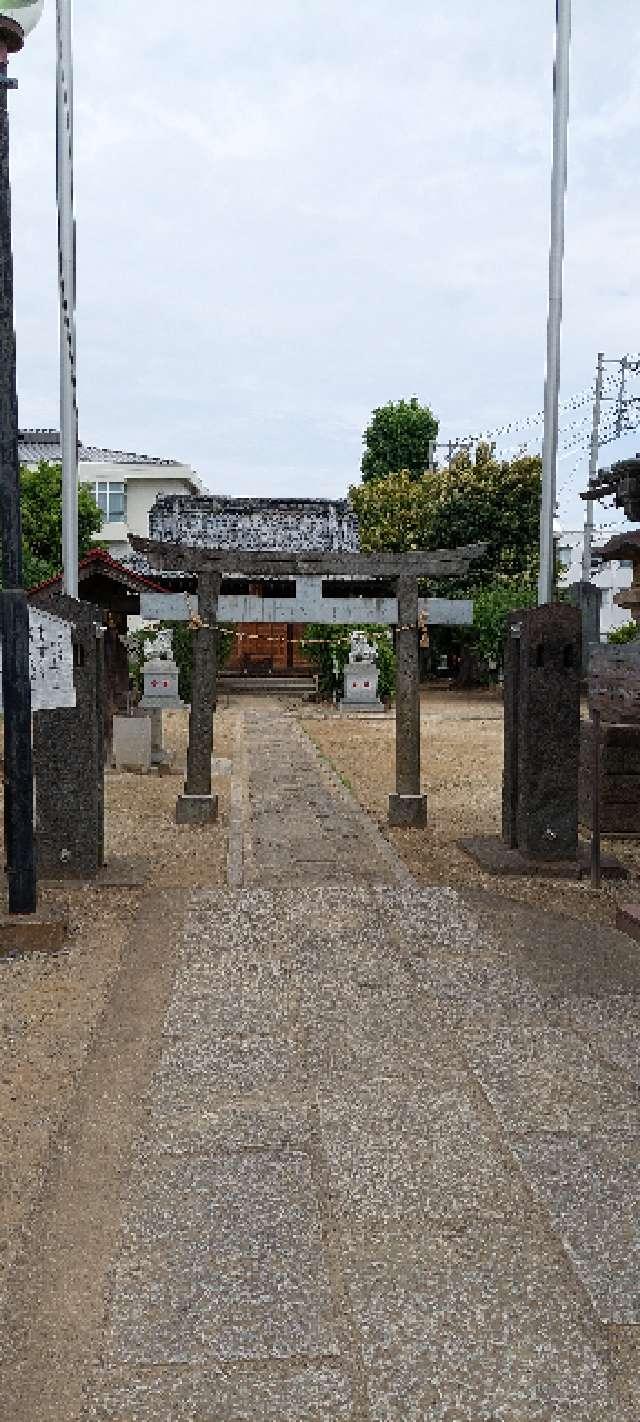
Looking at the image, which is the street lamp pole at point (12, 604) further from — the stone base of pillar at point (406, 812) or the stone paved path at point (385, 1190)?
the stone base of pillar at point (406, 812)

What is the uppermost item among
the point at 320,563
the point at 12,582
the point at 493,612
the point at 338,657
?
the point at 493,612

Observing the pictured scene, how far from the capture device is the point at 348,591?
2500 centimetres

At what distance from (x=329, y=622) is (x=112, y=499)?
103 feet

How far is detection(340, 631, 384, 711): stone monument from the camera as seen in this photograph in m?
27.8

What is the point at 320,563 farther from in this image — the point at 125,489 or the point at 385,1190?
the point at 125,489

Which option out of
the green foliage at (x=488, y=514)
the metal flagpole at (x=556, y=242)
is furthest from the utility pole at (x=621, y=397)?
the metal flagpole at (x=556, y=242)

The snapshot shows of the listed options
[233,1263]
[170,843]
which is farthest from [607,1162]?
[170,843]

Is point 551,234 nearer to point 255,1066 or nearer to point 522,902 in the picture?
point 522,902

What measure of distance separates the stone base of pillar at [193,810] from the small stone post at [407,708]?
182 centimetres

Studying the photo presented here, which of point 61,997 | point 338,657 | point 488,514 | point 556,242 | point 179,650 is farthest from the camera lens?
point 488,514

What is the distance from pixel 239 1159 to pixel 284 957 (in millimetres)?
2667

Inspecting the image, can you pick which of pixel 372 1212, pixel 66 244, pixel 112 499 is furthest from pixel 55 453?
pixel 372 1212

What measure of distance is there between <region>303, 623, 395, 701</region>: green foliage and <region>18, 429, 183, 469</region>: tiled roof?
49.1 ft

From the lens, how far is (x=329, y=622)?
1176 centimetres
